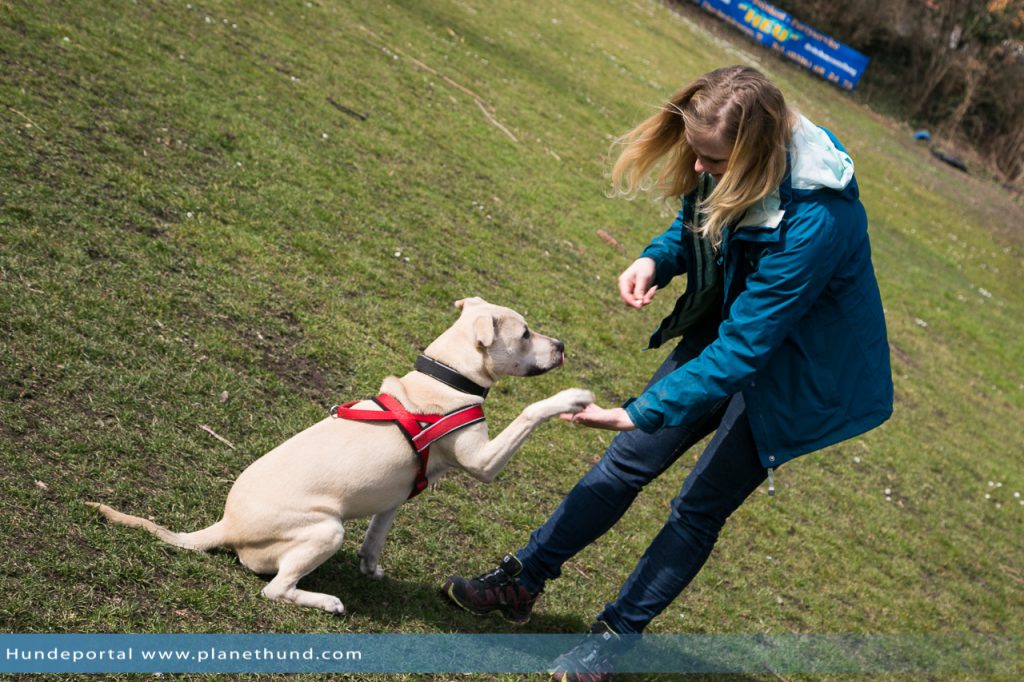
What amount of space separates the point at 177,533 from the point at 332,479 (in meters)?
0.83

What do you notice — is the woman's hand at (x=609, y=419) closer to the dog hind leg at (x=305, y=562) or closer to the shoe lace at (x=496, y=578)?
the shoe lace at (x=496, y=578)

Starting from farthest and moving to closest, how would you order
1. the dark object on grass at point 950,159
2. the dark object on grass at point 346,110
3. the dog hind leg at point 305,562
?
the dark object on grass at point 950,159, the dark object on grass at point 346,110, the dog hind leg at point 305,562

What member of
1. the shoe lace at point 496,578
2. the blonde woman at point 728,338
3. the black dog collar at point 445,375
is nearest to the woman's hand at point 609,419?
the blonde woman at point 728,338

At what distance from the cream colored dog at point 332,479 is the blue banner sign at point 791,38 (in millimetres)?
33890

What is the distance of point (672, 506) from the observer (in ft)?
14.4

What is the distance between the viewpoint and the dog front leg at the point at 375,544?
447cm

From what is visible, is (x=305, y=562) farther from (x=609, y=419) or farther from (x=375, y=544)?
(x=609, y=419)

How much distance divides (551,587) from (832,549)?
120 inches

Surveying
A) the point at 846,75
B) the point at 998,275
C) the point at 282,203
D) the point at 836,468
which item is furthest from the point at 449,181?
the point at 846,75

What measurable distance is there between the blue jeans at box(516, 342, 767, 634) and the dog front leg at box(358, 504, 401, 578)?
2.56 feet

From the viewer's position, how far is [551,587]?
520 centimetres

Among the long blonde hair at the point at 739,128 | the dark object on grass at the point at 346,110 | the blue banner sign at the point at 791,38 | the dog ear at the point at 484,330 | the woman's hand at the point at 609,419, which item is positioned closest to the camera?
the long blonde hair at the point at 739,128

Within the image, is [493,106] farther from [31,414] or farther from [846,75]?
[846,75]

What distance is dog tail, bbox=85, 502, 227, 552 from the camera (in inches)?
160
